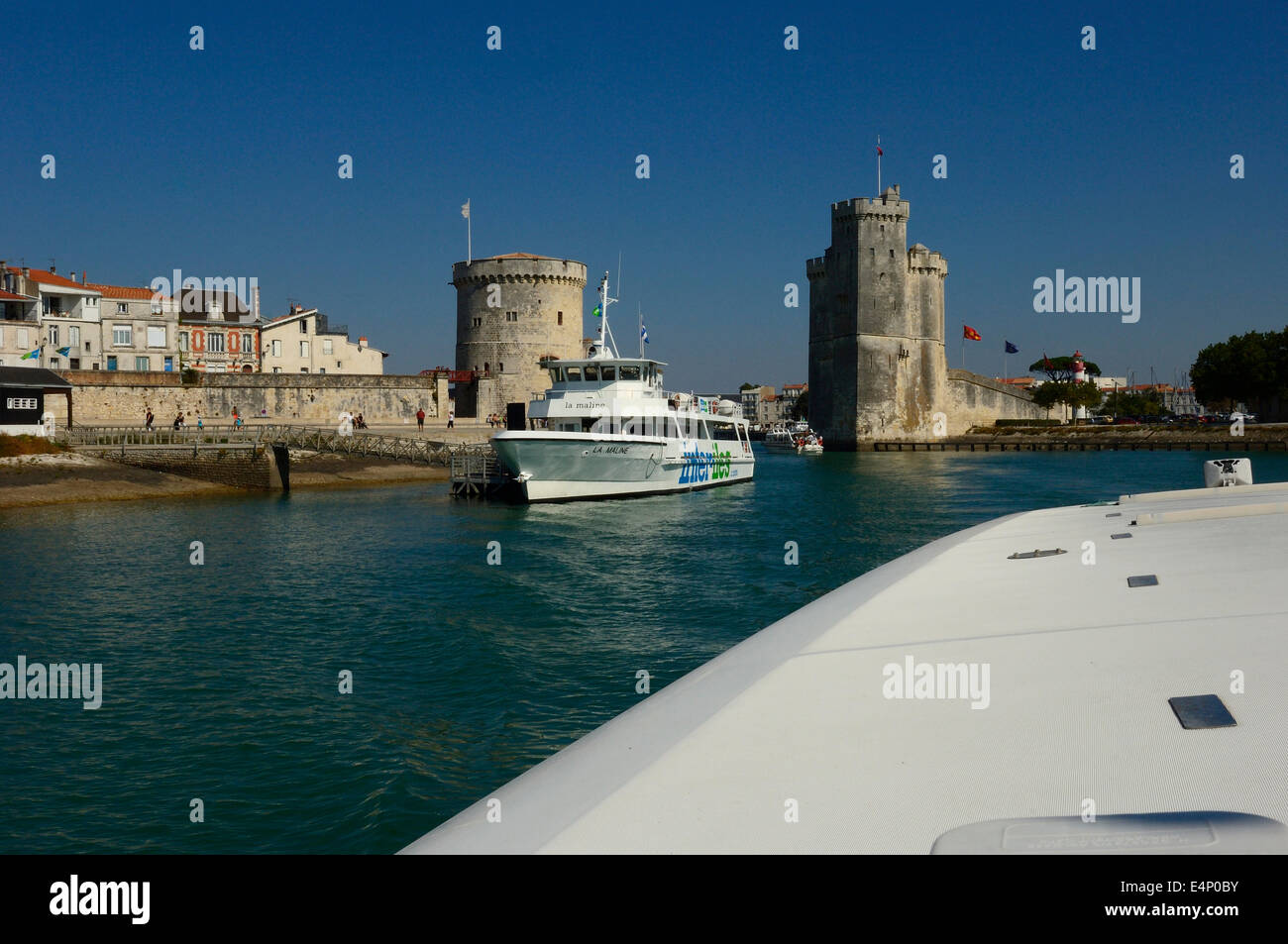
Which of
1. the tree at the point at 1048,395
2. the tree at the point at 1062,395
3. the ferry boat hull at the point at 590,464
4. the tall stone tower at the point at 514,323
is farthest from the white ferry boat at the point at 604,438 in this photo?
the tree at the point at 1062,395

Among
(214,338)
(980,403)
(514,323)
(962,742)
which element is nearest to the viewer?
(962,742)

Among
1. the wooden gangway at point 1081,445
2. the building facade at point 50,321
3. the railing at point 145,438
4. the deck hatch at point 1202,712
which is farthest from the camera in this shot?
the wooden gangway at point 1081,445

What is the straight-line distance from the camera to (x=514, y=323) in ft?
230

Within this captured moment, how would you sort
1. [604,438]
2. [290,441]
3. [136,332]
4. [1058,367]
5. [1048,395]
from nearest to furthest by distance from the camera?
1. [604,438]
2. [290,441]
3. [136,332]
4. [1048,395]
5. [1058,367]

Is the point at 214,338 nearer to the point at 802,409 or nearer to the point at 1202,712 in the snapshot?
the point at 1202,712

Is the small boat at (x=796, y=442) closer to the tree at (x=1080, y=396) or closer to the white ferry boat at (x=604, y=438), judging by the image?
the tree at (x=1080, y=396)

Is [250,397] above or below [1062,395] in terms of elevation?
below

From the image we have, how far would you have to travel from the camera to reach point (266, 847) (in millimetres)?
6742

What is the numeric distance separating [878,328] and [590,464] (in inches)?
2179

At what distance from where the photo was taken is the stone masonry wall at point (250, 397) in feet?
178

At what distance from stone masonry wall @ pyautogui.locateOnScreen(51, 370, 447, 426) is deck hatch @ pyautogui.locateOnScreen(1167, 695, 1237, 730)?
57777mm

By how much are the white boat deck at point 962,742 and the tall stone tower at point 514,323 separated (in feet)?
212

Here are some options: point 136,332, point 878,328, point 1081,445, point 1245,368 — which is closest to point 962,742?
point 136,332

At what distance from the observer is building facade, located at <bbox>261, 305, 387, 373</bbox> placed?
6819 cm
